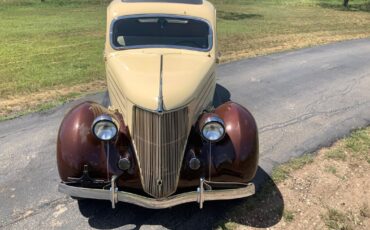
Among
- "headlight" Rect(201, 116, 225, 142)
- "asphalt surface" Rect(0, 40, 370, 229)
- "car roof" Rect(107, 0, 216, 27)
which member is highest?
"car roof" Rect(107, 0, 216, 27)

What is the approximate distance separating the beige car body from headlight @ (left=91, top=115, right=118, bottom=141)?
35 centimetres

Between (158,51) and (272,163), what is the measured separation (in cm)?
284

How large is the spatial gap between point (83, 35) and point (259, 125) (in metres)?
12.6

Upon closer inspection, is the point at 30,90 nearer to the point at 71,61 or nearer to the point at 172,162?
the point at 71,61

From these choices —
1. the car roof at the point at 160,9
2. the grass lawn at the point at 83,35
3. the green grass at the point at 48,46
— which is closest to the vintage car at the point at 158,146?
the car roof at the point at 160,9

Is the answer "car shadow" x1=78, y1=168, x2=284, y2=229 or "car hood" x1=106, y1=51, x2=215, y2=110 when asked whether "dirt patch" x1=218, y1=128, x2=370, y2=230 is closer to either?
"car shadow" x1=78, y1=168, x2=284, y2=229

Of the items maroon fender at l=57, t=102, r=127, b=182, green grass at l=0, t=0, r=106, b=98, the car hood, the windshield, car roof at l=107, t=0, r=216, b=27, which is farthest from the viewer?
green grass at l=0, t=0, r=106, b=98

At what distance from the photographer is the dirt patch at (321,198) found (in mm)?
5754

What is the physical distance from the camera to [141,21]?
24.2 feet

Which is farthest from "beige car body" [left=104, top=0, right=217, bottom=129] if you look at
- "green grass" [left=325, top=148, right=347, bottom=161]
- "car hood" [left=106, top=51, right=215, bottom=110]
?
"green grass" [left=325, top=148, right=347, bottom=161]

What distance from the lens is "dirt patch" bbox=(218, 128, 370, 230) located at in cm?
575

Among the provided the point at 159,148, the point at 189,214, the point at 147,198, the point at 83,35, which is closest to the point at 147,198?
the point at 147,198

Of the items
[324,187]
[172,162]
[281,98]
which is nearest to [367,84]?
[281,98]

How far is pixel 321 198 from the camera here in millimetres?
6355
